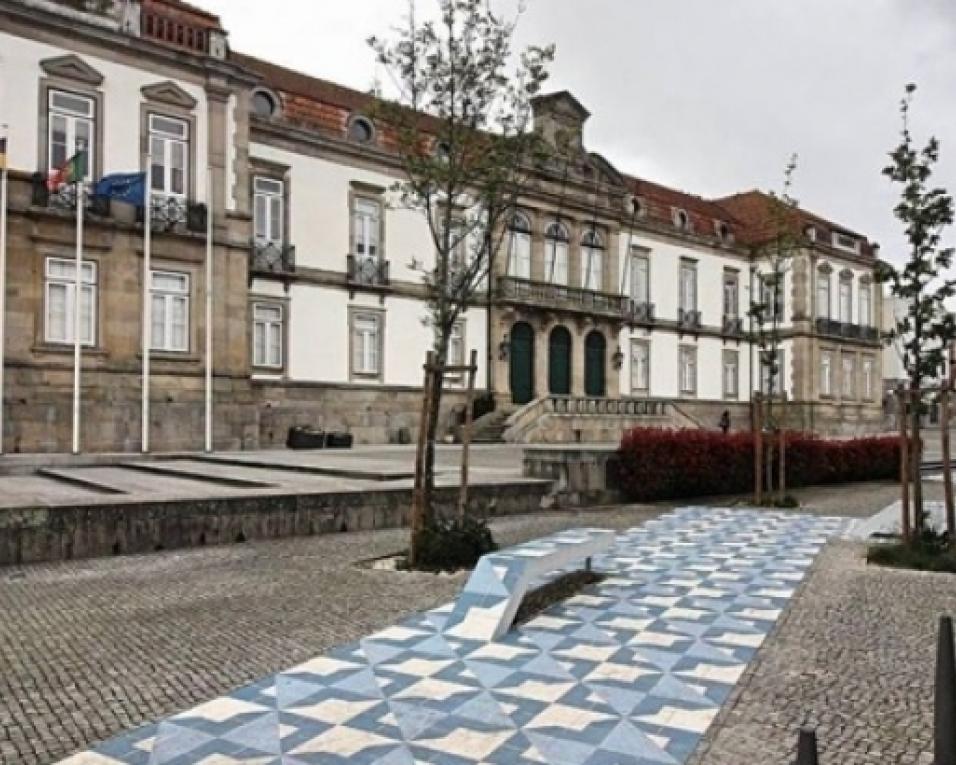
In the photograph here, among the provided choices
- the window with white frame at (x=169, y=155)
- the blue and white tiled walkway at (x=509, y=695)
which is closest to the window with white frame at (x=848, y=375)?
the window with white frame at (x=169, y=155)

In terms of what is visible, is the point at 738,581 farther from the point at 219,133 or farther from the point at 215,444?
the point at 219,133

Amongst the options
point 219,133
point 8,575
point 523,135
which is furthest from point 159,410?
point 523,135

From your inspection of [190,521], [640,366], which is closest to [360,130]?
[640,366]

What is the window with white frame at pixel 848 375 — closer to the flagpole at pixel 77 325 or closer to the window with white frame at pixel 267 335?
the window with white frame at pixel 267 335

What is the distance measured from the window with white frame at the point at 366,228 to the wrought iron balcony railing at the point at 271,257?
7.38ft

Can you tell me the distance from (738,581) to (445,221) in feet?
13.8

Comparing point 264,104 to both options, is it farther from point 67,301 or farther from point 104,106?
point 67,301

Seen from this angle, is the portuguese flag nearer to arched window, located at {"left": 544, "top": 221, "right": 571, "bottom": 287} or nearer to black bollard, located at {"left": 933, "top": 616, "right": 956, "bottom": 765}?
black bollard, located at {"left": 933, "top": 616, "right": 956, "bottom": 765}

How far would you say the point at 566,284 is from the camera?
106 ft

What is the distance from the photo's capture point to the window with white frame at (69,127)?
1795 centimetres

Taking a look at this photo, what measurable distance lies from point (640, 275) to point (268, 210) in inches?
675

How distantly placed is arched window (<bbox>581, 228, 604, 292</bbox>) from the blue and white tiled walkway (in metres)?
26.6

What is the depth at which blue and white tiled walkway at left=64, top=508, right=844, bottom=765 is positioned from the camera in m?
3.75

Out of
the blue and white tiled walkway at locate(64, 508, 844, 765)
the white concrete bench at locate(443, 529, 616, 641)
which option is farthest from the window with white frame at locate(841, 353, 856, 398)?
the white concrete bench at locate(443, 529, 616, 641)
